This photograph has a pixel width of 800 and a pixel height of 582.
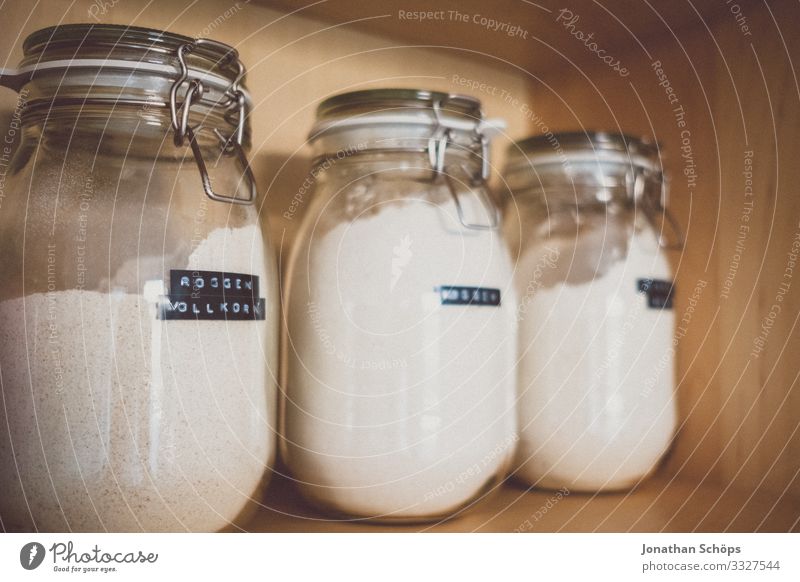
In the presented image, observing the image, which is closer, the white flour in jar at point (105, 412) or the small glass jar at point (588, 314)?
the white flour in jar at point (105, 412)

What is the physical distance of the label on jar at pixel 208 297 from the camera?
279 millimetres

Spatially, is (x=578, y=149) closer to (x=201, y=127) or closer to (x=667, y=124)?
(x=667, y=124)

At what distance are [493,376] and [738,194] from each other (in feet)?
0.62

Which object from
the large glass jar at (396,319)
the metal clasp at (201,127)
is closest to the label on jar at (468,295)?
the large glass jar at (396,319)

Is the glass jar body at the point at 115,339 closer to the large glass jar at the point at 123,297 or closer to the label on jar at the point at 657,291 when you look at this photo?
the large glass jar at the point at 123,297

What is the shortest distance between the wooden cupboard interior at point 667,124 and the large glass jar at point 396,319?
22 mm

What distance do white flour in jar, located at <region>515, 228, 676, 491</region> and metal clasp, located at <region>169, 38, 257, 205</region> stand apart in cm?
16

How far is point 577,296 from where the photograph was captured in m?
0.37

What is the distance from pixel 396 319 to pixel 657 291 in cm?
16

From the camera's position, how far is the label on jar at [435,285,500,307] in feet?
1.06

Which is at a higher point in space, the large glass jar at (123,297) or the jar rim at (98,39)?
the jar rim at (98,39)

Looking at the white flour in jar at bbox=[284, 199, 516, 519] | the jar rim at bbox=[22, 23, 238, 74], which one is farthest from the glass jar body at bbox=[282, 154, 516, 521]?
the jar rim at bbox=[22, 23, 238, 74]
